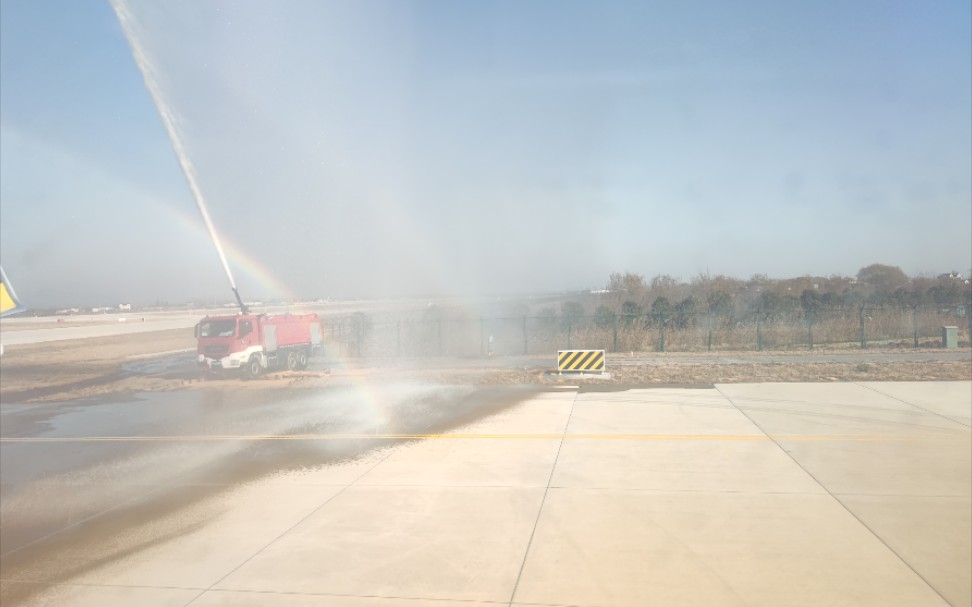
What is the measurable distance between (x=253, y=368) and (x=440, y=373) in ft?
19.4

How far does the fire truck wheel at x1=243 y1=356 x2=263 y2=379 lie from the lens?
71.2 feet

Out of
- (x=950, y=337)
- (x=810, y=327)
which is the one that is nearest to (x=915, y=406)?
(x=810, y=327)

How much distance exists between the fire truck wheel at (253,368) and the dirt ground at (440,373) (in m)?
0.38

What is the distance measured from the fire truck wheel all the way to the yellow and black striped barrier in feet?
31.8

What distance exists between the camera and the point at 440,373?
22.2 meters

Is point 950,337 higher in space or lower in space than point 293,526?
higher

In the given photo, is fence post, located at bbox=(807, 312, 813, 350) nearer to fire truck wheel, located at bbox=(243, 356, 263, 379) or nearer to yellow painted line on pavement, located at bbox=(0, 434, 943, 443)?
yellow painted line on pavement, located at bbox=(0, 434, 943, 443)

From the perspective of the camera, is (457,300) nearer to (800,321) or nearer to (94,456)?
(800,321)

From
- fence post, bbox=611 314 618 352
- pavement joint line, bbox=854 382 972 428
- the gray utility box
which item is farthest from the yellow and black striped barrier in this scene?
the gray utility box

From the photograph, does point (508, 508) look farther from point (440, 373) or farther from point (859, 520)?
point (440, 373)

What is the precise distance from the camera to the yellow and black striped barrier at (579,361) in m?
19.3

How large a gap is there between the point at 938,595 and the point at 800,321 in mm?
28774

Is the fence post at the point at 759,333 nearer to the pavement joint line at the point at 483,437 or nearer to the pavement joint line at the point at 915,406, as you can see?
the pavement joint line at the point at 915,406

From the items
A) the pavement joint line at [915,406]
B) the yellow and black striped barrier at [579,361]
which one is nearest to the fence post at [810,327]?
the pavement joint line at [915,406]
